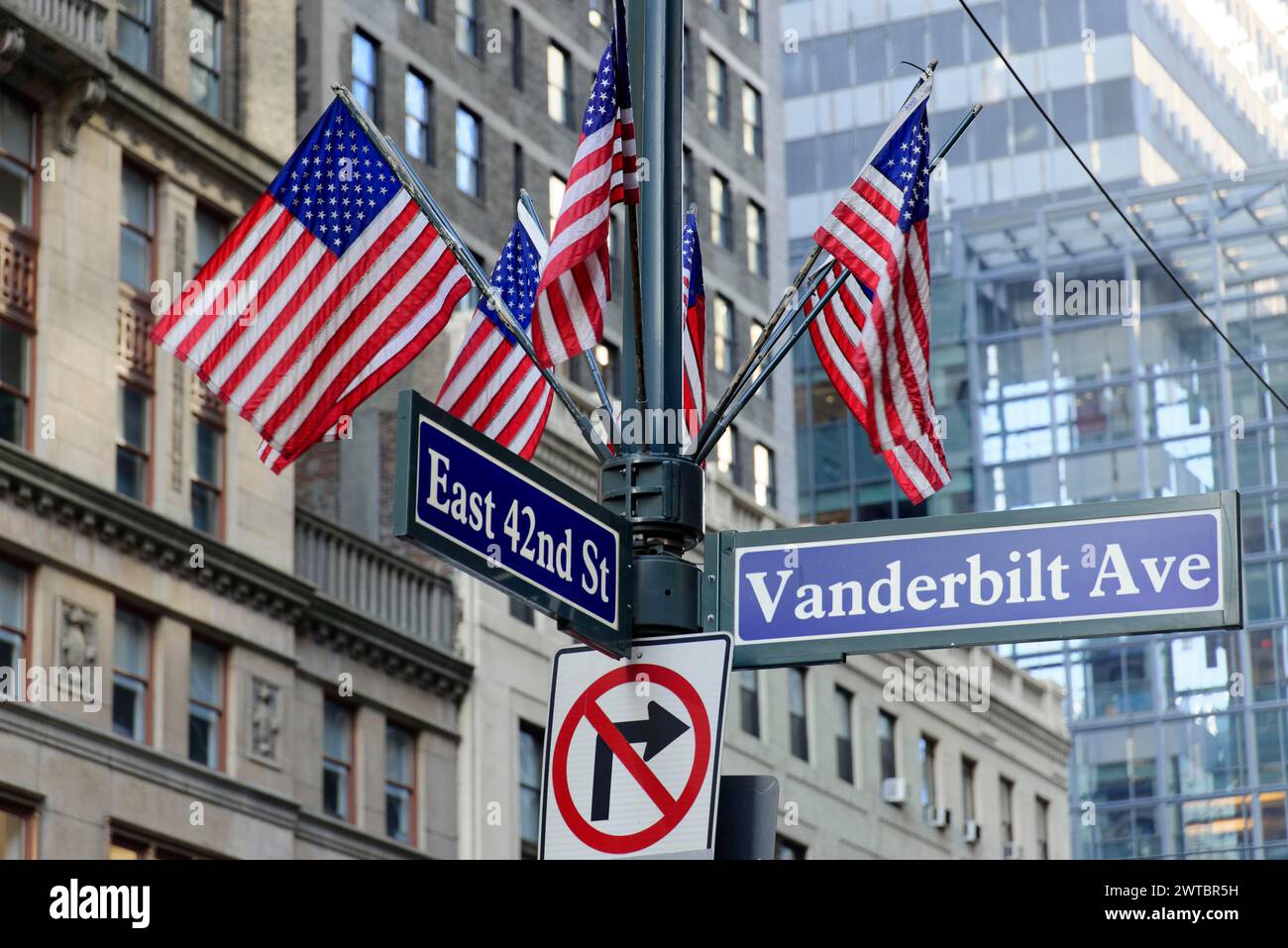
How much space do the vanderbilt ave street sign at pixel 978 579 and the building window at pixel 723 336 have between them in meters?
48.6

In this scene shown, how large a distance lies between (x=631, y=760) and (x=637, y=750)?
4 cm

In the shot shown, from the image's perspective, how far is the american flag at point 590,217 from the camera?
11.0 meters

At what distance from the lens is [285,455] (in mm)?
11906

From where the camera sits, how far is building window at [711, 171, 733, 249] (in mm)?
60281

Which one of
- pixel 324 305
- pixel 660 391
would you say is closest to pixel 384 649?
pixel 324 305

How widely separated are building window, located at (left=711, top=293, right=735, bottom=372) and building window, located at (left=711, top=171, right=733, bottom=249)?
1.64 metres

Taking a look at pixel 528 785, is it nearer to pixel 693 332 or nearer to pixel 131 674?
pixel 131 674

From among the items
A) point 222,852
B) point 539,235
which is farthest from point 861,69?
point 539,235

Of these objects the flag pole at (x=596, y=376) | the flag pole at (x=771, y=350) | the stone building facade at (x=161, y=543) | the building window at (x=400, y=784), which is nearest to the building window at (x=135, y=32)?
the stone building facade at (x=161, y=543)

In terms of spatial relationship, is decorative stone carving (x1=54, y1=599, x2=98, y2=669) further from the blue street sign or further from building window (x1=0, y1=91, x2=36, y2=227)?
the blue street sign

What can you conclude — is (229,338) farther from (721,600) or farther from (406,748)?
(406,748)

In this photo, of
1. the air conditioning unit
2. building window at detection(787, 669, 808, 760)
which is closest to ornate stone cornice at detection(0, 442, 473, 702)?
building window at detection(787, 669, 808, 760)

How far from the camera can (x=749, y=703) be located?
52500mm

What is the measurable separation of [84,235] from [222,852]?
28.8 ft
